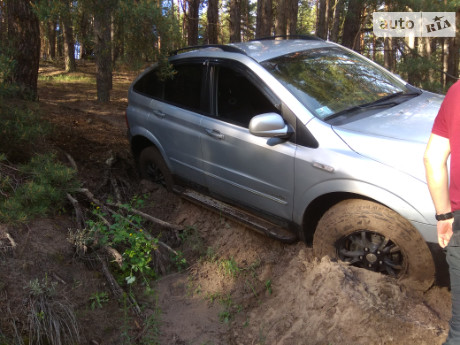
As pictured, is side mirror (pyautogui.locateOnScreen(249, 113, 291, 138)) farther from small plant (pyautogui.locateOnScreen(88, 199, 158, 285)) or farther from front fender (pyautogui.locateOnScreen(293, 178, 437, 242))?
small plant (pyautogui.locateOnScreen(88, 199, 158, 285))

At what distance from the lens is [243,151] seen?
4.06 meters

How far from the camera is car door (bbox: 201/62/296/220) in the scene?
12.4ft

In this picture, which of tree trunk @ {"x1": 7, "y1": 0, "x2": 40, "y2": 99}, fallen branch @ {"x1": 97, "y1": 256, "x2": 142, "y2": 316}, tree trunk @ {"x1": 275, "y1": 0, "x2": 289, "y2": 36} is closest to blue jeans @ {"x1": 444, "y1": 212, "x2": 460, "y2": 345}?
fallen branch @ {"x1": 97, "y1": 256, "x2": 142, "y2": 316}

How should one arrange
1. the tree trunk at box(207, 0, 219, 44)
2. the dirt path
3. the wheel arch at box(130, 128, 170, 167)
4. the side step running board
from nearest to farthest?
the dirt path
the side step running board
the wheel arch at box(130, 128, 170, 167)
the tree trunk at box(207, 0, 219, 44)

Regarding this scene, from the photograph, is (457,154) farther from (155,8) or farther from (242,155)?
(155,8)

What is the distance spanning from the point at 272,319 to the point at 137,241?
1.52 metres

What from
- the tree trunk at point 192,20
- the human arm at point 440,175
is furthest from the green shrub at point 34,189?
the tree trunk at point 192,20

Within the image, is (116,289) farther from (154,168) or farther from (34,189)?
(154,168)

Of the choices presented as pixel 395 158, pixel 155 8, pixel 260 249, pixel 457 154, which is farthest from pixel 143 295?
pixel 155 8

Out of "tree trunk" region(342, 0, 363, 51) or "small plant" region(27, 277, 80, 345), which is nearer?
"small plant" region(27, 277, 80, 345)

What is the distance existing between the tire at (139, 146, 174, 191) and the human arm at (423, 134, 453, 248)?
3.43m

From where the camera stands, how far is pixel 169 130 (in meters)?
4.91

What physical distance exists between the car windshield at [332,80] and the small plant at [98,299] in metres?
2.35

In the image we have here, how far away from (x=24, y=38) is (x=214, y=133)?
4647 mm
